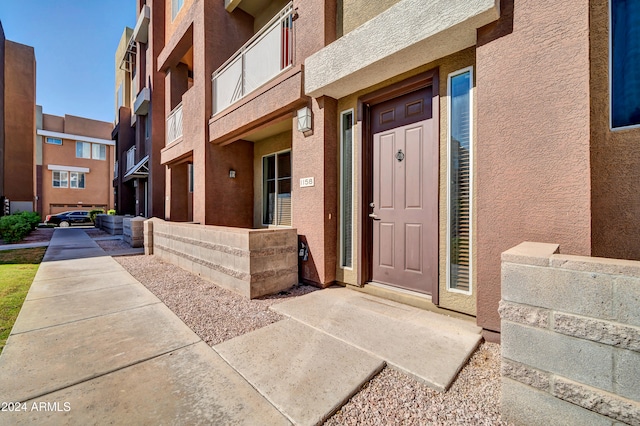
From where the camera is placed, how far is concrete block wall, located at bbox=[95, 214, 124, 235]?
14.4 m

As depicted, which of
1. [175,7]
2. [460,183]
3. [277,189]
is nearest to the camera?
[460,183]

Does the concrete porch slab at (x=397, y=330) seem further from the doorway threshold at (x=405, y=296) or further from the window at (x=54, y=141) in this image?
the window at (x=54, y=141)

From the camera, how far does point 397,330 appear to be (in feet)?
9.99

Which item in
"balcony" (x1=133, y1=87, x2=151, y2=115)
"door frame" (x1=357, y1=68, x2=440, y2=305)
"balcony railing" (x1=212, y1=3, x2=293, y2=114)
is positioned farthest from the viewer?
"balcony" (x1=133, y1=87, x2=151, y2=115)

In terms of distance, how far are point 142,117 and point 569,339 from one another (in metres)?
19.2

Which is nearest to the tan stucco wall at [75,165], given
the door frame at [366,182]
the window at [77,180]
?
the window at [77,180]

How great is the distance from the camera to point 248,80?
6.25m

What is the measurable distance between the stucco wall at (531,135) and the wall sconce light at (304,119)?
2670mm

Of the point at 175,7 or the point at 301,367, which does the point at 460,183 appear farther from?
the point at 175,7

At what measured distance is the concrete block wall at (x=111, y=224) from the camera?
566 inches

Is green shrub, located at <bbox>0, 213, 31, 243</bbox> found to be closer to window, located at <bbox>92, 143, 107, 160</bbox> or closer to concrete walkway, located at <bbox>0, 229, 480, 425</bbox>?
concrete walkway, located at <bbox>0, 229, 480, 425</bbox>

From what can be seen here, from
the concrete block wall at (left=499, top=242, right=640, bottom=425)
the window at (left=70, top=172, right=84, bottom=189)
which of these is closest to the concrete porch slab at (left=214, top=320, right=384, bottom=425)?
the concrete block wall at (left=499, top=242, right=640, bottom=425)

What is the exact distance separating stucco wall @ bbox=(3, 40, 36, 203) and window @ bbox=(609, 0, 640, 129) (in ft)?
93.2

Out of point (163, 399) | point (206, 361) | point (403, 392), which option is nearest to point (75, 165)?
point (206, 361)
